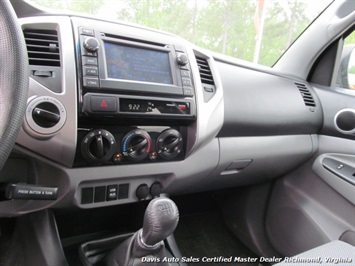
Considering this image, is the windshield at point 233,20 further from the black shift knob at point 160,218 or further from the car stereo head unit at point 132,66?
the black shift knob at point 160,218

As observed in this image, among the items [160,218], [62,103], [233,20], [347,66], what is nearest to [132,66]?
[62,103]

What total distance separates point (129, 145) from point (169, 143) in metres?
0.13

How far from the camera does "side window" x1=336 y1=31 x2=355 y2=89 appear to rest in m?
1.56

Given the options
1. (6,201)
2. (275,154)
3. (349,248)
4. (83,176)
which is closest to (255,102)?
(275,154)

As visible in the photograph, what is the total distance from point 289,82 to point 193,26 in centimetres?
52

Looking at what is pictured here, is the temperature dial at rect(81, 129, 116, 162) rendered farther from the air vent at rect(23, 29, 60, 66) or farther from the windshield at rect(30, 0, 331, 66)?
the windshield at rect(30, 0, 331, 66)

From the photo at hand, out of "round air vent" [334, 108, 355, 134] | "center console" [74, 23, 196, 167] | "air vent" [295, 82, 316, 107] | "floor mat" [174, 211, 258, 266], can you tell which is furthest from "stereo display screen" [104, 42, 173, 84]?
"floor mat" [174, 211, 258, 266]

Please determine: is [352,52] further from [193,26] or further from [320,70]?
[193,26]

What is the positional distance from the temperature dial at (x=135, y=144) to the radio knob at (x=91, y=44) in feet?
0.80

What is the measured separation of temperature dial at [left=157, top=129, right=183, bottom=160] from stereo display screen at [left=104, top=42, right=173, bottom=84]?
0.16m

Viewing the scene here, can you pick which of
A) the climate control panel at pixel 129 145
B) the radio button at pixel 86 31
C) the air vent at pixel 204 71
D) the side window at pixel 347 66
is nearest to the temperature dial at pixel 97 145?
the climate control panel at pixel 129 145

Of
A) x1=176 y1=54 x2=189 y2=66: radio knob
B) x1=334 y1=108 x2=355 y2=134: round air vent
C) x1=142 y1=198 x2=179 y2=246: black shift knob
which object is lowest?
x1=142 y1=198 x2=179 y2=246: black shift knob

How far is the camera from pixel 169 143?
94cm

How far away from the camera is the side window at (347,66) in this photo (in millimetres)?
1563
